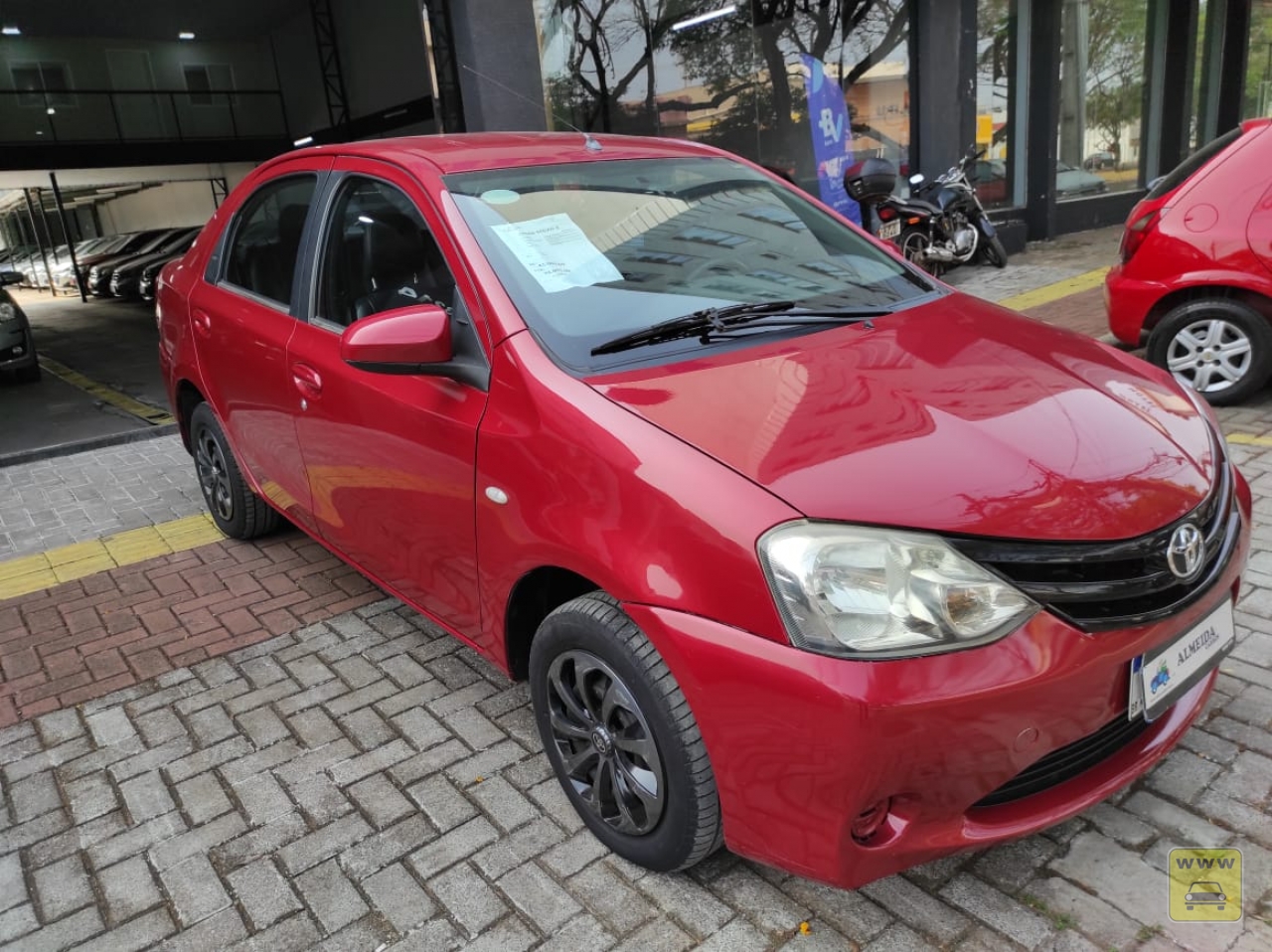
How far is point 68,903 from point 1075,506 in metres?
2.59

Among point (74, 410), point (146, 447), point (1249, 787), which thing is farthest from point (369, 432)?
point (74, 410)

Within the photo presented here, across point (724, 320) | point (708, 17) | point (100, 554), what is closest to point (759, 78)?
point (708, 17)

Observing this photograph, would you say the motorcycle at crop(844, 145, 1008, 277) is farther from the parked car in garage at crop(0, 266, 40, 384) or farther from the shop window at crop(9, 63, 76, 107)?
the shop window at crop(9, 63, 76, 107)

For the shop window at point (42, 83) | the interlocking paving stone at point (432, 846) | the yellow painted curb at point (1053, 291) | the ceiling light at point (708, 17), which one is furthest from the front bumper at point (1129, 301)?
the shop window at point (42, 83)

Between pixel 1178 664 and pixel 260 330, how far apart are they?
10.4 ft

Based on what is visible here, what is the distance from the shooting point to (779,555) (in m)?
1.84

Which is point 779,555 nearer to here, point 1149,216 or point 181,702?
point 181,702

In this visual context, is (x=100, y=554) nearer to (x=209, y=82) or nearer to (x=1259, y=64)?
(x=1259, y=64)

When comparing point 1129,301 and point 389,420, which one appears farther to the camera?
point 1129,301

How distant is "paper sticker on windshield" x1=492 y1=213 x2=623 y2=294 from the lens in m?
2.62

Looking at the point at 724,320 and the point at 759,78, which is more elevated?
the point at 759,78

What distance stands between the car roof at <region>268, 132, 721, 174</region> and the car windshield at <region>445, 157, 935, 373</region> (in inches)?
2.2

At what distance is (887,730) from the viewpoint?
1751 mm

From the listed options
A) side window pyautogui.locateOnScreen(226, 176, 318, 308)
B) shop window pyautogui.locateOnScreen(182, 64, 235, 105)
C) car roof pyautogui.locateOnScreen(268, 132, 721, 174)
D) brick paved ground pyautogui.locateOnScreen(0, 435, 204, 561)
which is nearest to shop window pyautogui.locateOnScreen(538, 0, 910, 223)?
brick paved ground pyautogui.locateOnScreen(0, 435, 204, 561)
